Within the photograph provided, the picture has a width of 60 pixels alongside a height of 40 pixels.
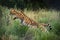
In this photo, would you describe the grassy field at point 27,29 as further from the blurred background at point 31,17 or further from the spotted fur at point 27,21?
the spotted fur at point 27,21

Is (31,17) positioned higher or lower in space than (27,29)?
higher

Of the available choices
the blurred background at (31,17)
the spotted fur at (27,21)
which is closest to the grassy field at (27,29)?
the blurred background at (31,17)

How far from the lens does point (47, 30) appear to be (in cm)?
536

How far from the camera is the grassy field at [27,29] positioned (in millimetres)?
5195

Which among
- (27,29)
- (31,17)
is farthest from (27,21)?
(31,17)

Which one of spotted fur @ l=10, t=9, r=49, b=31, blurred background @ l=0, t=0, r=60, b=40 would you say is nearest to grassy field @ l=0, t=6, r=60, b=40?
blurred background @ l=0, t=0, r=60, b=40

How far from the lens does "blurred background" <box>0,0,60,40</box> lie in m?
5.24

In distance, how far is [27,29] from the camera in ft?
17.6

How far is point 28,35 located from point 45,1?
2.27 m

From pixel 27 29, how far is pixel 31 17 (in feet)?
2.31

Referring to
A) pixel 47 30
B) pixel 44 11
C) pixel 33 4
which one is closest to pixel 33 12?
pixel 44 11

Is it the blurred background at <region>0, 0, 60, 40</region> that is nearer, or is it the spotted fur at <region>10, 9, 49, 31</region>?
the blurred background at <region>0, 0, 60, 40</region>

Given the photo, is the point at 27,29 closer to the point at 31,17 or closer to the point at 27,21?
the point at 27,21

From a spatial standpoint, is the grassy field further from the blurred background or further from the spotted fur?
the spotted fur
